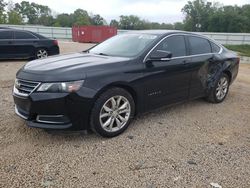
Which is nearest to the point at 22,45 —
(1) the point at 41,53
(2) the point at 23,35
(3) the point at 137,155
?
(2) the point at 23,35

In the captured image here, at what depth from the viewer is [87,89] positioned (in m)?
3.96

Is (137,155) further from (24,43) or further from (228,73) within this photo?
(24,43)

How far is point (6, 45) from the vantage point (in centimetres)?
1105

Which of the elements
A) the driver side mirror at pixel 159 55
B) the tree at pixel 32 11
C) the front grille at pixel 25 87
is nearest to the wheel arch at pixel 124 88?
the driver side mirror at pixel 159 55

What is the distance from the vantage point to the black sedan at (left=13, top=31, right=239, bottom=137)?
391 cm

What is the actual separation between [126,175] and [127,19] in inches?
3227

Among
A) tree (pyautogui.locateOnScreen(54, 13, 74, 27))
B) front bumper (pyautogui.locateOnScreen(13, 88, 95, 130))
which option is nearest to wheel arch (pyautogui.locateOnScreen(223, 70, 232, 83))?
front bumper (pyautogui.locateOnScreen(13, 88, 95, 130))

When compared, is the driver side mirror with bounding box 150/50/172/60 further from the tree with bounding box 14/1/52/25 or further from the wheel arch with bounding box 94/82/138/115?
the tree with bounding box 14/1/52/25

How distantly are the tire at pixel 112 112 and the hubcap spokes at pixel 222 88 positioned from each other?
8.46 ft

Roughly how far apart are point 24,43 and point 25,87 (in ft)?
25.9

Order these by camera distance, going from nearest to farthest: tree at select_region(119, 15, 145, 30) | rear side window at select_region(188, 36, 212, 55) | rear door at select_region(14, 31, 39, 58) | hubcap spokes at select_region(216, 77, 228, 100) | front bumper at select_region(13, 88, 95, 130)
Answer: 1. front bumper at select_region(13, 88, 95, 130)
2. rear side window at select_region(188, 36, 212, 55)
3. hubcap spokes at select_region(216, 77, 228, 100)
4. rear door at select_region(14, 31, 39, 58)
5. tree at select_region(119, 15, 145, 30)

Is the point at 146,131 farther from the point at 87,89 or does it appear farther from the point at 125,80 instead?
the point at 87,89

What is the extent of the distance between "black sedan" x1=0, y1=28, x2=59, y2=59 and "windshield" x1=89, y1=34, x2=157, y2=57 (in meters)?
6.69

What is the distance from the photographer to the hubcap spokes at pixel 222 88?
6348 millimetres
